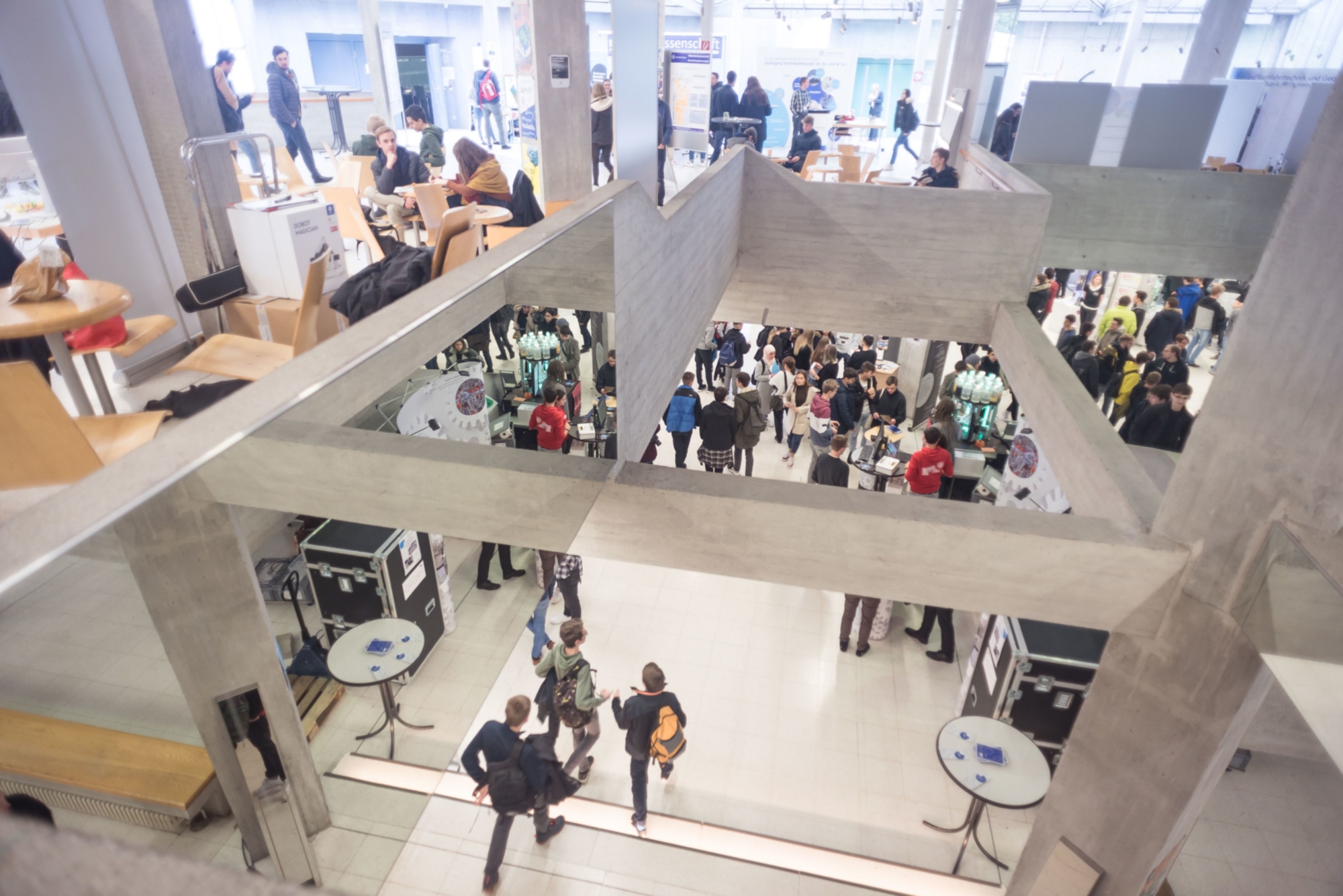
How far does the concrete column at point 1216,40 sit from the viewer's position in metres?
14.2

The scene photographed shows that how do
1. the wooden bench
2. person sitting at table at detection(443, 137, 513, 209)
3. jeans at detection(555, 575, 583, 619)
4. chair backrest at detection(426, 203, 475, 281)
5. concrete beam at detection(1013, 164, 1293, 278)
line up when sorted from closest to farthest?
the wooden bench < chair backrest at detection(426, 203, 475, 281) < jeans at detection(555, 575, 583, 619) < person sitting at table at detection(443, 137, 513, 209) < concrete beam at detection(1013, 164, 1293, 278)

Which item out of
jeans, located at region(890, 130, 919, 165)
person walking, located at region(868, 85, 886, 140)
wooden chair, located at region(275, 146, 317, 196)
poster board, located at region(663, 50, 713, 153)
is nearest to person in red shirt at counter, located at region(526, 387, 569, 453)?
wooden chair, located at region(275, 146, 317, 196)

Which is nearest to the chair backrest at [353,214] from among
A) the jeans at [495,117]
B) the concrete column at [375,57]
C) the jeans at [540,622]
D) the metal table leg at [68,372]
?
the concrete column at [375,57]

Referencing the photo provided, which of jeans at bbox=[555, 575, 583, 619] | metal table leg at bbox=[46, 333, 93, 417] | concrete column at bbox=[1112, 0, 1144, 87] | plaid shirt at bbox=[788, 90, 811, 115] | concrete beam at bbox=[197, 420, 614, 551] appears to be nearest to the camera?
concrete beam at bbox=[197, 420, 614, 551]

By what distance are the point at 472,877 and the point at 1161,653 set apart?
4.75m

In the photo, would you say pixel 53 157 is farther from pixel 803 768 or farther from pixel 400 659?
pixel 803 768

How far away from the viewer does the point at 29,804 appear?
104 cm

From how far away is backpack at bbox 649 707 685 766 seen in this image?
5434mm

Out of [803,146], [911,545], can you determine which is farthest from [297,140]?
[911,545]

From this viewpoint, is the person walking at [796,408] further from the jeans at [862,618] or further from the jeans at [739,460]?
the jeans at [862,618]

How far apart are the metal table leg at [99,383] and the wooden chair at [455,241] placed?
236cm

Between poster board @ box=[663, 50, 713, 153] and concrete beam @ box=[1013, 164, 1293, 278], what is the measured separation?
19.9 feet

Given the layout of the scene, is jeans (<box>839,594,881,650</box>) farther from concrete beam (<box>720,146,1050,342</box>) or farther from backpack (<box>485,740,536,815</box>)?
backpack (<box>485,740,536,815</box>)

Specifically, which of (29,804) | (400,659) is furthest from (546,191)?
(29,804)
